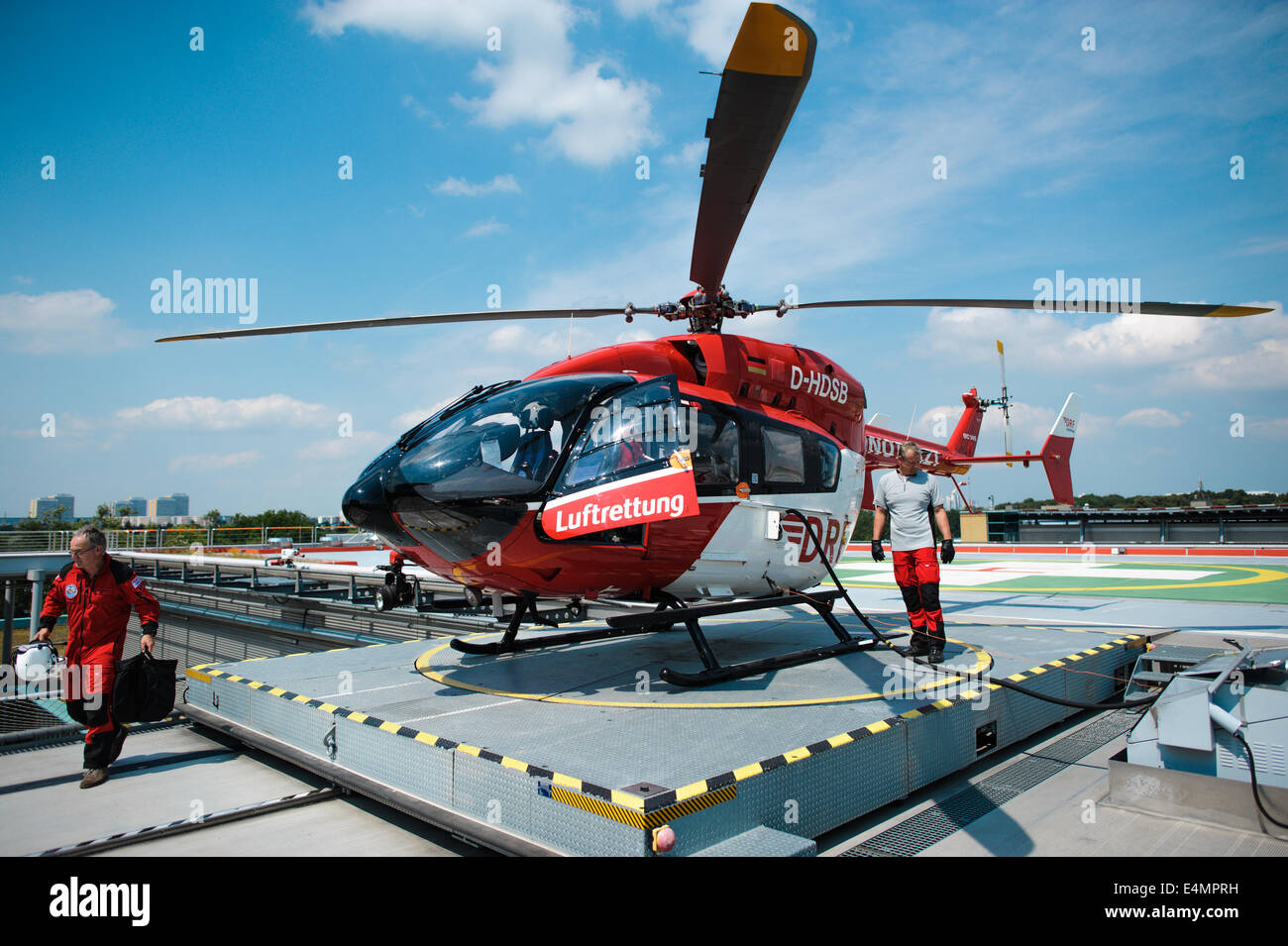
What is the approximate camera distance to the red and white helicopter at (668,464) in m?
5.11

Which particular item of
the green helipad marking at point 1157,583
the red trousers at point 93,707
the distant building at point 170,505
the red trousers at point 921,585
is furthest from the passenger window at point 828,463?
the distant building at point 170,505

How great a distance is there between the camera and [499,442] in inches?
212

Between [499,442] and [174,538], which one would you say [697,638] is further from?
[174,538]

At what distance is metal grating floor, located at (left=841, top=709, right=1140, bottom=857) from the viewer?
3.97 meters

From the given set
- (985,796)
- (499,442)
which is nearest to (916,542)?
(985,796)

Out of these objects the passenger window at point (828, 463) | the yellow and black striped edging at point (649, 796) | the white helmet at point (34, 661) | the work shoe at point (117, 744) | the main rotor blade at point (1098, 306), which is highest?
the main rotor blade at point (1098, 306)

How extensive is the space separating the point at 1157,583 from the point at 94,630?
18.7 m

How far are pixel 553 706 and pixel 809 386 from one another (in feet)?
14.5

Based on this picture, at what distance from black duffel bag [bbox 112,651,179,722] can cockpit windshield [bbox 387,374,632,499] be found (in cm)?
211

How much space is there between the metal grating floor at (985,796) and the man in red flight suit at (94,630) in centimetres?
487

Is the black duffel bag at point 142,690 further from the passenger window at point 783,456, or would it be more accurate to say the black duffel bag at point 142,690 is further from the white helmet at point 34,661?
the passenger window at point 783,456

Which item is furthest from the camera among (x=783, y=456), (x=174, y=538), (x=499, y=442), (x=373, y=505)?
(x=174, y=538)

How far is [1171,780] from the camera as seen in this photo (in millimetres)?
4324
